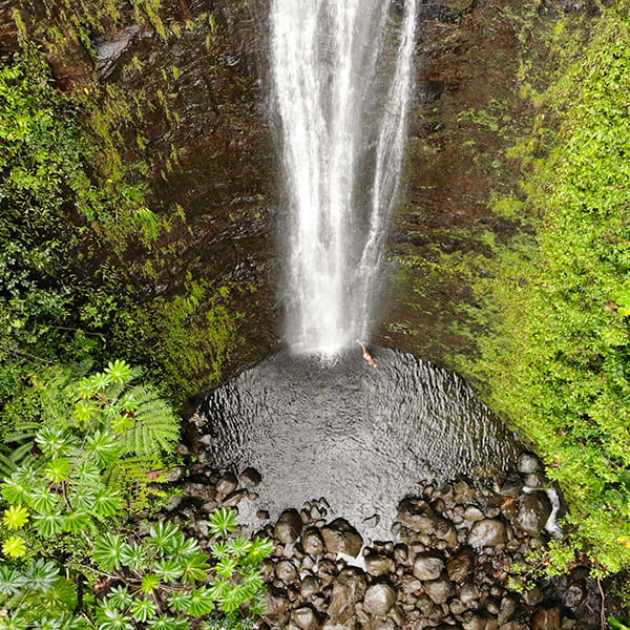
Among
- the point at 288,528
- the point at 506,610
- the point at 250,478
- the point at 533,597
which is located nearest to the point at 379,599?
the point at 288,528

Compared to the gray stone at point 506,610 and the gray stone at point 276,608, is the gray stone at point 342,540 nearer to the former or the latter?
the gray stone at point 276,608

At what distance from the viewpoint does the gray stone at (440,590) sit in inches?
241

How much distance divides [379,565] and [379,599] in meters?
0.43

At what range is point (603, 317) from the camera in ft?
15.0

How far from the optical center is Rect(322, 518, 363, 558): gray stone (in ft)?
21.5

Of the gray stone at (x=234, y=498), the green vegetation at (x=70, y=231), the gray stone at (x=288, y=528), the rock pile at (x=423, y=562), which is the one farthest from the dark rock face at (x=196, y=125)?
the rock pile at (x=423, y=562)

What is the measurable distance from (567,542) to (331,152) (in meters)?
6.65

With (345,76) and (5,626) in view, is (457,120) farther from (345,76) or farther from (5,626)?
(5,626)

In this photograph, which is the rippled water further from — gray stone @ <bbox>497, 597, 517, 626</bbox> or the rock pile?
gray stone @ <bbox>497, 597, 517, 626</bbox>

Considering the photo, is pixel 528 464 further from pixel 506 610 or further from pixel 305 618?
pixel 305 618

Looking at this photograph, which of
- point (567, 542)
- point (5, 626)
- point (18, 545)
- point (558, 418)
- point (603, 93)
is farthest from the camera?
point (567, 542)

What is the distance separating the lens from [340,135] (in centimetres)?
560

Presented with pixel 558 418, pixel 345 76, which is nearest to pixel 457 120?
pixel 345 76

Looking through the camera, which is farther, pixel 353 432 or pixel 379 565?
pixel 353 432
